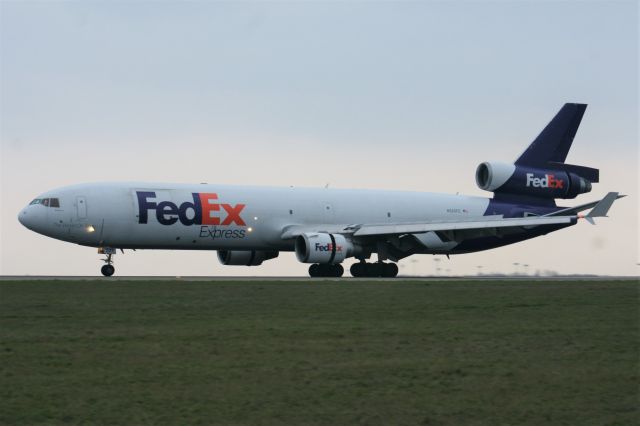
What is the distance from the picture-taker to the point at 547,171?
177 feet

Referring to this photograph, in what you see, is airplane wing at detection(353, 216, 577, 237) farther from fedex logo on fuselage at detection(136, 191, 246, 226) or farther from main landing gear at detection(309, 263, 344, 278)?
fedex logo on fuselage at detection(136, 191, 246, 226)

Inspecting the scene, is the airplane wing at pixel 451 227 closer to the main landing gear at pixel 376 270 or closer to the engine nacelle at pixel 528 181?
the main landing gear at pixel 376 270

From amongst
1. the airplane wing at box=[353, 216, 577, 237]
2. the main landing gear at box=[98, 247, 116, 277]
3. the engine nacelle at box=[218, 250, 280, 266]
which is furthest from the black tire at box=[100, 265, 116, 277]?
the airplane wing at box=[353, 216, 577, 237]

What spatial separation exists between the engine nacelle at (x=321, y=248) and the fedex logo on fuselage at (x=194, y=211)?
111 inches

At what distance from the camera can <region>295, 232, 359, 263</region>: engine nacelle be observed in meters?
44.0

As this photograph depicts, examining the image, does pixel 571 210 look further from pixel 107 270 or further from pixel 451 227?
pixel 107 270

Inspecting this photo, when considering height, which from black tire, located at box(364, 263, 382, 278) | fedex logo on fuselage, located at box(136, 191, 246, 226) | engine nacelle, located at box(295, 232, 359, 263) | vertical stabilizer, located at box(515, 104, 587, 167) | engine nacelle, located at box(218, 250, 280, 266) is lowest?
black tire, located at box(364, 263, 382, 278)

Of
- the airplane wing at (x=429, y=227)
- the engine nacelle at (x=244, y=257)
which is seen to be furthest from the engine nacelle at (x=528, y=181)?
the engine nacelle at (x=244, y=257)

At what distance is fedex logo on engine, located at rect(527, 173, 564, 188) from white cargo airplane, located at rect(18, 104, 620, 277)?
2.0 inches

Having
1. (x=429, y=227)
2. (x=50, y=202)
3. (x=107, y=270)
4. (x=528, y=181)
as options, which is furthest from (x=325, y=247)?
(x=528, y=181)
